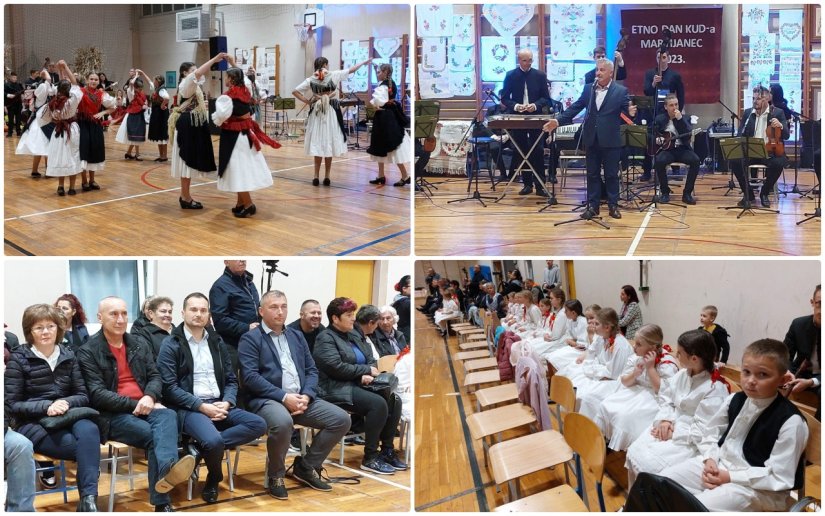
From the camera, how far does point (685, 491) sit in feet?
8.36

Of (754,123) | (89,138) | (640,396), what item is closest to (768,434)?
(640,396)

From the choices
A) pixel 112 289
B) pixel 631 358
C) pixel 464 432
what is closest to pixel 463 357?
pixel 464 432

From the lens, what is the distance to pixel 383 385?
13.1 ft

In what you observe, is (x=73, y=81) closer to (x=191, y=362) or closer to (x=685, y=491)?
(x=191, y=362)

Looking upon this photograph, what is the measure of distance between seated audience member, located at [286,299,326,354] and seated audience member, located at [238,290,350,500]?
0.24 meters

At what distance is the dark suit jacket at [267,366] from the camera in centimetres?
357

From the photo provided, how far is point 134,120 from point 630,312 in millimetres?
7135

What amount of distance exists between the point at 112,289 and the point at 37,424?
1.54 metres

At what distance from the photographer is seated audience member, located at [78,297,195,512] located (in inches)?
123

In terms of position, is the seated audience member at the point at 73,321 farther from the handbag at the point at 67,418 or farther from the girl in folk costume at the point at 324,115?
the girl in folk costume at the point at 324,115

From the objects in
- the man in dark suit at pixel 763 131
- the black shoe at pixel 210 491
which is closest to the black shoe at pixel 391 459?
the black shoe at pixel 210 491

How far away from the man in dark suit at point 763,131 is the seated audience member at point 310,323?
406cm

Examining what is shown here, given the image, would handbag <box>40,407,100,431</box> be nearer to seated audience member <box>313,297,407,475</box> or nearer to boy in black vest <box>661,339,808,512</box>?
seated audience member <box>313,297,407,475</box>

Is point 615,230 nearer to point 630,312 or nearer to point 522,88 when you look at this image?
point 630,312
